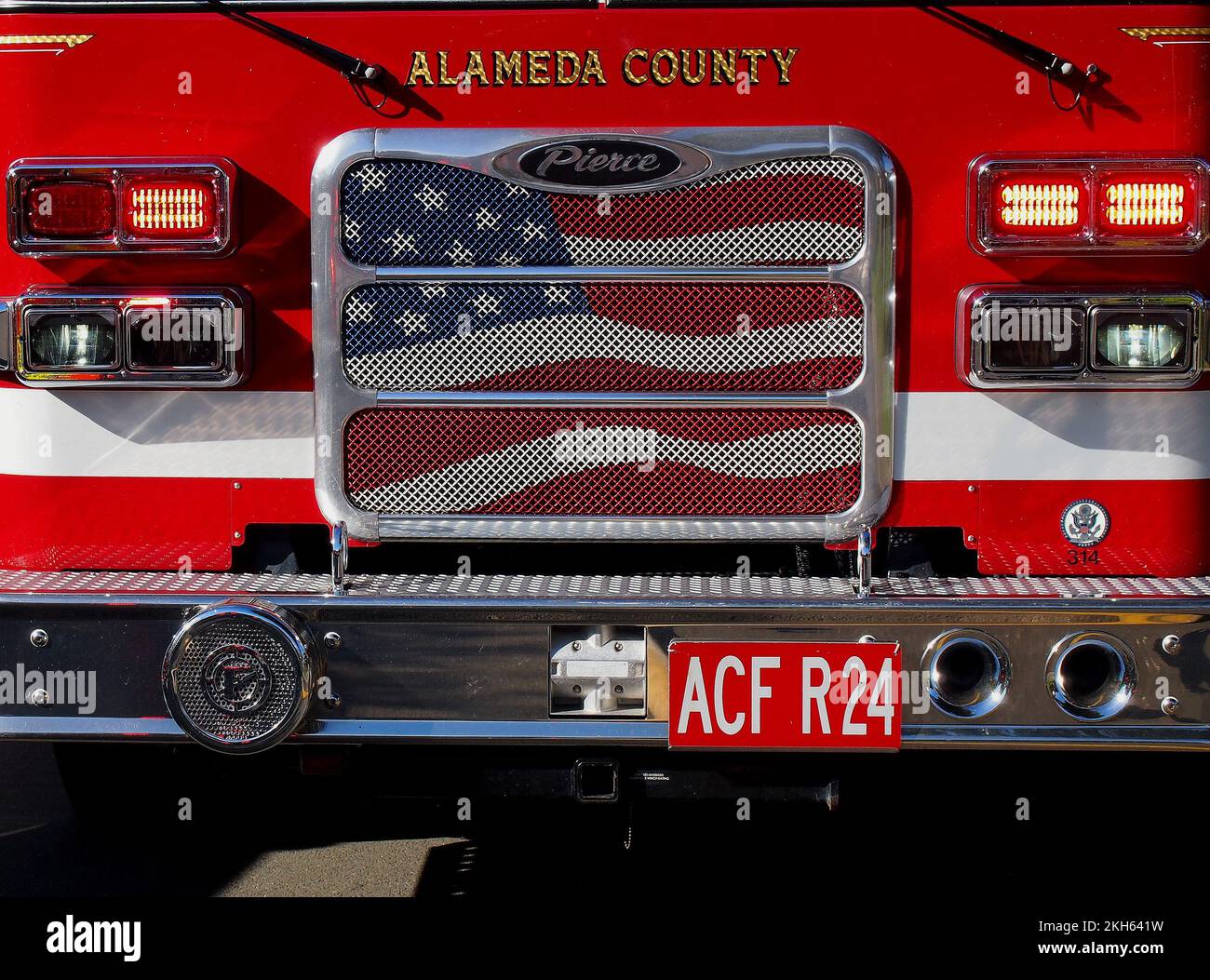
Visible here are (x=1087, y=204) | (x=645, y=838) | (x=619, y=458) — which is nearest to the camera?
(x=1087, y=204)

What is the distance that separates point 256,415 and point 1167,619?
6.13ft

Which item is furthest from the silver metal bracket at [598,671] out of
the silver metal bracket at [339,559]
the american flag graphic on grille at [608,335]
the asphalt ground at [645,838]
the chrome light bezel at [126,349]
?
the chrome light bezel at [126,349]

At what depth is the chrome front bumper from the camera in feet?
8.01

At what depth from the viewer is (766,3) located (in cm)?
265

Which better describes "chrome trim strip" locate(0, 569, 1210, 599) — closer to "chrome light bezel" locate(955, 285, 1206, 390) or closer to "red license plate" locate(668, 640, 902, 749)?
"red license plate" locate(668, 640, 902, 749)

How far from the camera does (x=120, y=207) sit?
268cm

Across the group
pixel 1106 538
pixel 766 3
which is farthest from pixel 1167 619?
pixel 766 3

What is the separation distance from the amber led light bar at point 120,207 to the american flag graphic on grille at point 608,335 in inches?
13.6

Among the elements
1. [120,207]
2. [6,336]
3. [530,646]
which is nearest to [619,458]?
[530,646]

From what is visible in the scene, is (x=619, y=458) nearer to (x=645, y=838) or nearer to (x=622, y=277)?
(x=622, y=277)

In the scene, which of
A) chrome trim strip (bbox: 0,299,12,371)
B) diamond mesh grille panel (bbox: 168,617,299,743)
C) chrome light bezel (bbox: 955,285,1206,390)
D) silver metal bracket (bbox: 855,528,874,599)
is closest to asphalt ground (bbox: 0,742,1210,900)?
diamond mesh grille panel (bbox: 168,617,299,743)

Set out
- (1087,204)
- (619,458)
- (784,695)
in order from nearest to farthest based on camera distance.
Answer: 1. (784,695)
2. (1087,204)
3. (619,458)

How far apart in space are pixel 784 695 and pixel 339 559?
891 millimetres
